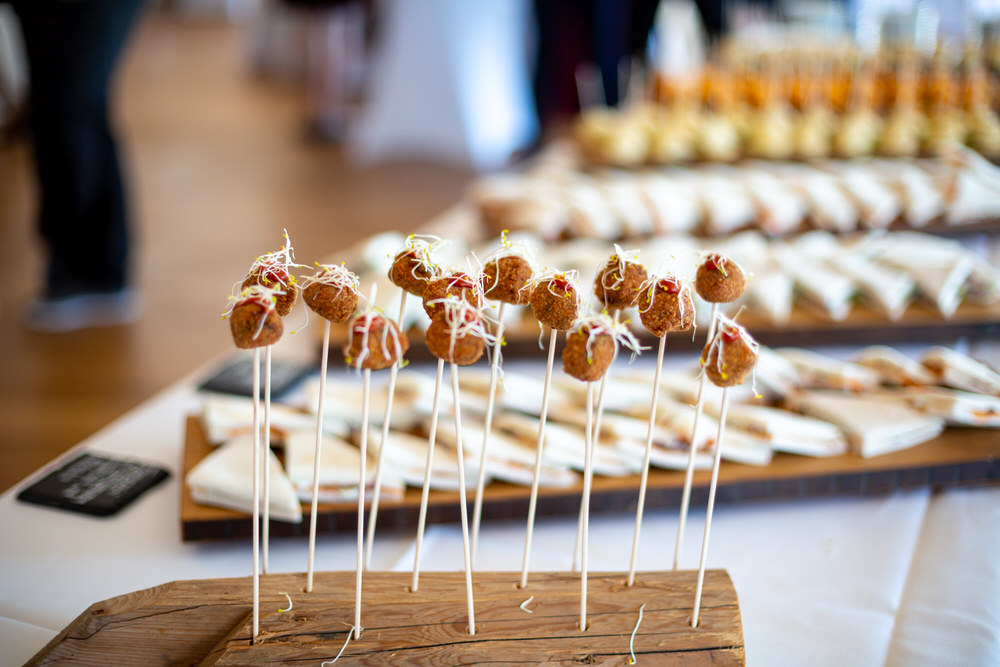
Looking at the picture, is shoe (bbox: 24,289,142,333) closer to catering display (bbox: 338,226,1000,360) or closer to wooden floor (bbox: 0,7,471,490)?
wooden floor (bbox: 0,7,471,490)

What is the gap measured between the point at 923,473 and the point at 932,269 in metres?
0.59

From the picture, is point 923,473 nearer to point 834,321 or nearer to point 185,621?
point 834,321

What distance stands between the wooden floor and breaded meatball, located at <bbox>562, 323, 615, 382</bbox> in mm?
1450

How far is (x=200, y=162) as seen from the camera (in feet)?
15.7

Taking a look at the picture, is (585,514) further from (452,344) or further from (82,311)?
(82,311)

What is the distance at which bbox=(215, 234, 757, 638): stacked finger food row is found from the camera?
763mm

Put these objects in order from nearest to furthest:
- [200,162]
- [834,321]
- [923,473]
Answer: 1. [923,473]
2. [834,321]
3. [200,162]

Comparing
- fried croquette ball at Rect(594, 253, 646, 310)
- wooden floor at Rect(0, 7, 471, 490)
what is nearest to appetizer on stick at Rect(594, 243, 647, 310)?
fried croquette ball at Rect(594, 253, 646, 310)

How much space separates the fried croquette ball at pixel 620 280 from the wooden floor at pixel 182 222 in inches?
56.9

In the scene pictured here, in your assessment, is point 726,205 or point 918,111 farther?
point 918,111

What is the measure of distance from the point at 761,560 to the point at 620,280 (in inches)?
18.3

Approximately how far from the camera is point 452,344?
760 mm

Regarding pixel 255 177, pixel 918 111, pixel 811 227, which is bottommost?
pixel 255 177

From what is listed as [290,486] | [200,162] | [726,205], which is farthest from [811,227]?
[200,162]
